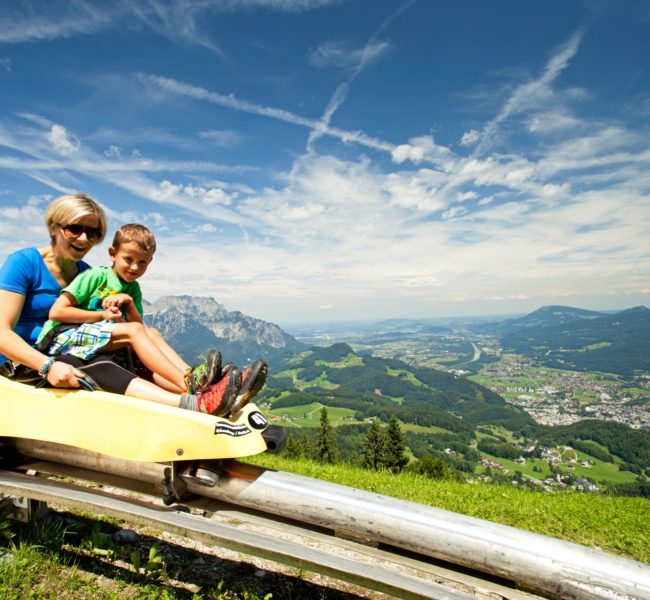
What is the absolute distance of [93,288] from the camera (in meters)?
3.21

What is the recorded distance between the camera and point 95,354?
2.92 metres

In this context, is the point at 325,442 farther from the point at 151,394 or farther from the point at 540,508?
the point at 151,394

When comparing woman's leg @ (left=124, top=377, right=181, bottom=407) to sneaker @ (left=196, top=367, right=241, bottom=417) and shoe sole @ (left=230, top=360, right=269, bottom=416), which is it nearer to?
sneaker @ (left=196, top=367, right=241, bottom=417)

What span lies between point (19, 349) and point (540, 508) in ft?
21.0

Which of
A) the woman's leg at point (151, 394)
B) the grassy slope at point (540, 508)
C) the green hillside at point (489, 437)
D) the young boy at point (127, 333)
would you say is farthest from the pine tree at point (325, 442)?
the woman's leg at point (151, 394)

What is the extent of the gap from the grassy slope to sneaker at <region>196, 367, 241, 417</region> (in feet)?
13.5

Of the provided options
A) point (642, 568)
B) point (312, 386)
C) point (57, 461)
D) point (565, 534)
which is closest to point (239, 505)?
point (57, 461)

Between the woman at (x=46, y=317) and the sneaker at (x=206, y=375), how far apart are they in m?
0.06

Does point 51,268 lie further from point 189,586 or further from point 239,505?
point 189,586

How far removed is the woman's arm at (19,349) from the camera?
2.56 m

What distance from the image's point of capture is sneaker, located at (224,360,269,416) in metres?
2.48

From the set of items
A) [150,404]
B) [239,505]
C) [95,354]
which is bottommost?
[239,505]

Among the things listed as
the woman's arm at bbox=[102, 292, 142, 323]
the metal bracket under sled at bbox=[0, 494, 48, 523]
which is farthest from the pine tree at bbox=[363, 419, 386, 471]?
the woman's arm at bbox=[102, 292, 142, 323]

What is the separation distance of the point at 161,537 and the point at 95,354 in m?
1.94
